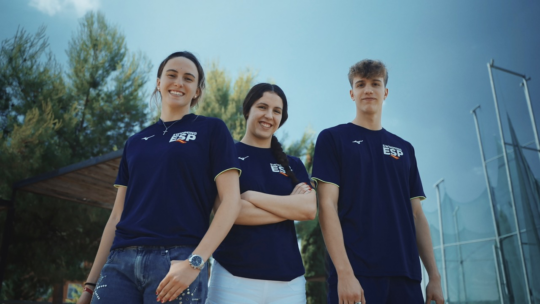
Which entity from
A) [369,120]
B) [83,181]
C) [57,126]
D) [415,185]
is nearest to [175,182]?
[369,120]

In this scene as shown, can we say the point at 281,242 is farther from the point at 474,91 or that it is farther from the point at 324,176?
the point at 474,91

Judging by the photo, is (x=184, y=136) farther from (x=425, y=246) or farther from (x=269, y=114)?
(x=425, y=246)

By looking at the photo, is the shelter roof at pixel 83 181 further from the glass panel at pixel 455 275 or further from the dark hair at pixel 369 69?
the glass panel at pixel 455 275

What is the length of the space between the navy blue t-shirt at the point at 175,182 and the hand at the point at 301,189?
471 mm

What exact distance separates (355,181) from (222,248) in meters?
0.73

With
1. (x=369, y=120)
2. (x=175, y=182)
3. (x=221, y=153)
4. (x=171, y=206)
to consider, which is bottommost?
(x=171, y=206)

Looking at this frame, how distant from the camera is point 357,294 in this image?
69.7 inches

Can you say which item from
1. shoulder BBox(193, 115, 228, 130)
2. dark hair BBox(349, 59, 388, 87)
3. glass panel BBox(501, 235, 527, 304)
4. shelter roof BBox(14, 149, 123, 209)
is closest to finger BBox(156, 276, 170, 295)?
shoulder BBox(193, 115, 228, 130)

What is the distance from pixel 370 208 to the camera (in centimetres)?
201

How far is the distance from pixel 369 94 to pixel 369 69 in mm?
142

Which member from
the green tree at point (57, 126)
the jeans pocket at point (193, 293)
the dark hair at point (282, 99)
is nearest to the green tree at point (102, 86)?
the green tree at point (57, 126)

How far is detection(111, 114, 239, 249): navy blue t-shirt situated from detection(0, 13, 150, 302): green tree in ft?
17.6

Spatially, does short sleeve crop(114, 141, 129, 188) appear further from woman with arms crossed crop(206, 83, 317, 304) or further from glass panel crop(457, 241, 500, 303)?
glass panel crop(457, 241, 500, 303)

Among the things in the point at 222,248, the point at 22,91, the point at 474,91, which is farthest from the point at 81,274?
the point at 474,91
